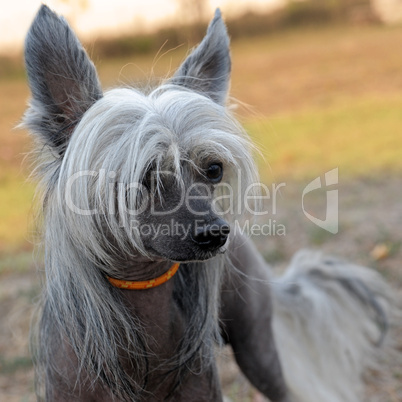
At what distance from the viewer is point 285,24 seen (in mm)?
21625

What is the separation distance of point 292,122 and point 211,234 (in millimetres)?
8447

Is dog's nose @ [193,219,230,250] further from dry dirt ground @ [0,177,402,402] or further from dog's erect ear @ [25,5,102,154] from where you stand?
dry dirt ground @ [0,177,402,402]

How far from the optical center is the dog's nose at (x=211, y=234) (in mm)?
1834

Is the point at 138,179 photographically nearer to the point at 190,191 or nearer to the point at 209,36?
the point at 190,191

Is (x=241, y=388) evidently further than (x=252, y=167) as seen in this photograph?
Yes

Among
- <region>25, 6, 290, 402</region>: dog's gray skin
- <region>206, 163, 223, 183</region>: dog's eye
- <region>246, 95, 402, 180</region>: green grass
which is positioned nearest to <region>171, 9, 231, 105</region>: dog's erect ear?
<region>25, 6, 290, 402</region>: dog's gray skin

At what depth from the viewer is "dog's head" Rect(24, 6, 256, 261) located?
1.83 metres

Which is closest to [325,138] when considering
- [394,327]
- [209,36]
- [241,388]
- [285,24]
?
[394,327]

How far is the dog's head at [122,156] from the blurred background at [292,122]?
22 cm

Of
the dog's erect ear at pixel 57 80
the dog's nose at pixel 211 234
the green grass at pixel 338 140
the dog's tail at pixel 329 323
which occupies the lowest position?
the dog's tail at pixel 329 323

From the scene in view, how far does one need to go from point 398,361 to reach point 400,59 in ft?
36.5

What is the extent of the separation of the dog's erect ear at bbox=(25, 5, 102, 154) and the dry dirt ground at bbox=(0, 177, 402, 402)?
4.82 feet

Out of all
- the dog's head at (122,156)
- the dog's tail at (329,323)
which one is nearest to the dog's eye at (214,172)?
the dog's head at (122,156)

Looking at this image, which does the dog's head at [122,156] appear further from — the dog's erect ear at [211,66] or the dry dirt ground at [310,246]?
the dry dirt ground at [310,246]
